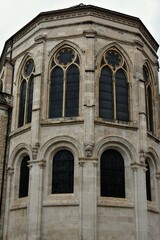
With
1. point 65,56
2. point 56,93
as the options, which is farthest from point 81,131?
point 65,56

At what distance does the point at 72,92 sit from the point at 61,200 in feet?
21.4

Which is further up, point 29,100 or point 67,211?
point 29,100

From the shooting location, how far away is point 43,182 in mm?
20344

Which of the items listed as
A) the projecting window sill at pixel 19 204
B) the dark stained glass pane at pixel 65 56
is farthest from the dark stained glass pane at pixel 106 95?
the projecting window sill at pixel 19 204

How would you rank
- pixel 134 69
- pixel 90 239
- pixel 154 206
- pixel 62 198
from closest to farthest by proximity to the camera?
pixel 90 239, pixel 62 198, pixel 154 206, pixel 134 69

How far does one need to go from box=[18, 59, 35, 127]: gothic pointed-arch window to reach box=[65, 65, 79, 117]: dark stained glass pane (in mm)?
2601

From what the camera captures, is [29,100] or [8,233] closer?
[8,233]

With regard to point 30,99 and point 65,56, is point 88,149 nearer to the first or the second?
point 30,99

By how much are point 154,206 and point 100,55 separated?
9729 millimetres

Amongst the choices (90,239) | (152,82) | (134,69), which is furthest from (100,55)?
(90,239)

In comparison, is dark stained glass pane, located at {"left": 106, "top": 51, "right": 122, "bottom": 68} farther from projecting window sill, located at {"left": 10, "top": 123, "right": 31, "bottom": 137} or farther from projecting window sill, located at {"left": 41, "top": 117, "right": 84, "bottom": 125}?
projecting window sill, located at {"left": 10, "top": 123, "right": 31, "bottom": 137}

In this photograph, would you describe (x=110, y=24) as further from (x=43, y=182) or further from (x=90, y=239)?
(x=90, y=239)

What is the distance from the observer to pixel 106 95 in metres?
22.5

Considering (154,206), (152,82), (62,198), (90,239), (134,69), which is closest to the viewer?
(90,239)
